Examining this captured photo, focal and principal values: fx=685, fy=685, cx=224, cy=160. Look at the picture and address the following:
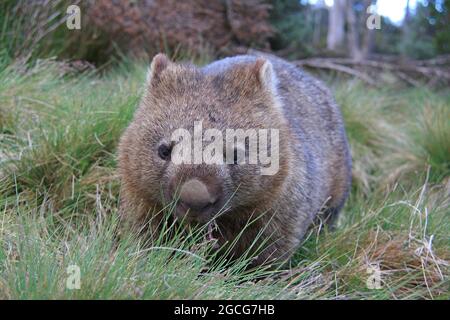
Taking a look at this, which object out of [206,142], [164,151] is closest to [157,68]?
[164,151]

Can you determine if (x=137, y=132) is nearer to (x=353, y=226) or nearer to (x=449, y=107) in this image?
(x=353, y=226)

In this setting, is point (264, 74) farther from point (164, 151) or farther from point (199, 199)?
point (199, 199)

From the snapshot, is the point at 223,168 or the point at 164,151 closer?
the point at 223,168

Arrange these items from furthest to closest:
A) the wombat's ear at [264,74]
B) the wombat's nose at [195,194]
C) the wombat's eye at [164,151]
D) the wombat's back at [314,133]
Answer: the wombat's back at [314,133]
the wombat's ear at [264,74]
the wombat's eye at [164,151]
the wombat's nose at [195,194]

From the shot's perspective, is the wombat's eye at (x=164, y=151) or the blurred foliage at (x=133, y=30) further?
the blurred foliage at (x=133, y=30)

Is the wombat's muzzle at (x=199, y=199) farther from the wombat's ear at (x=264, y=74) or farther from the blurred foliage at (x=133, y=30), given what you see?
the blurred foliage at (x=133, y=30)

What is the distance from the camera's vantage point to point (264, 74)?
372cm

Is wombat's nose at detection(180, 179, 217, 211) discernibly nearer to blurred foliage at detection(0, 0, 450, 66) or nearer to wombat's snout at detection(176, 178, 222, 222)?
wombat's snout at detection(176, 178, 222, 222)

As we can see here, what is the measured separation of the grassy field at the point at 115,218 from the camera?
2.85 m

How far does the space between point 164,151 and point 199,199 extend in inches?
15.1

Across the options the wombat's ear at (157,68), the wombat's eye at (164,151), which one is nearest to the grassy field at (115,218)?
the wombat's eye at (164,151)

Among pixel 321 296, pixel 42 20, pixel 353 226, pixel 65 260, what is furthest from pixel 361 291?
pixel 42 20

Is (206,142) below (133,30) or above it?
below

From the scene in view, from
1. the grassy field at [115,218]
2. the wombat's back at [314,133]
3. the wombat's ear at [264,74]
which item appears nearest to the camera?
the grassy field at [115,218]
